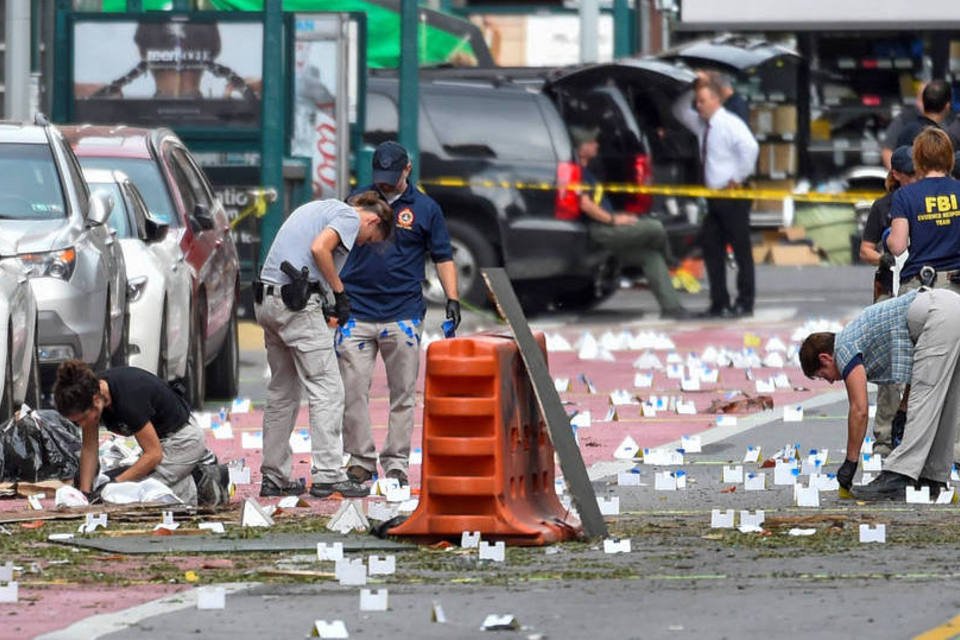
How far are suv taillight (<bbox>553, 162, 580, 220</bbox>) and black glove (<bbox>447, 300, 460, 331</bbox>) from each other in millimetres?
11486

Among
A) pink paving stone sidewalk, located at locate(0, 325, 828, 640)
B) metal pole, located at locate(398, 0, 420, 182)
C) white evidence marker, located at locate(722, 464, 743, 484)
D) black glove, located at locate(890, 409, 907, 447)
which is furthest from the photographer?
metal pole, located at locate(398, 0, 420, 182)

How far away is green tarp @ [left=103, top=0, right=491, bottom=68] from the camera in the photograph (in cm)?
3331

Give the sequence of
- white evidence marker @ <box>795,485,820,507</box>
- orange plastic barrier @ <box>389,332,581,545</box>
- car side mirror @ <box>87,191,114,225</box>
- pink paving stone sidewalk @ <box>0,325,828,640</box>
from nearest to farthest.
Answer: pink paving stone sidewalk @ <box>0,325,828,640</box> → orange plastic barrier @ <box>389,332,581,545</box> → white evidence marker @ <box>795,485,820,507</box> → car side mirror @ <box>87,191,114,225</box>

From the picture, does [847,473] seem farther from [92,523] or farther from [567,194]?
[567,194]

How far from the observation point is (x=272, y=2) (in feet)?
77.3

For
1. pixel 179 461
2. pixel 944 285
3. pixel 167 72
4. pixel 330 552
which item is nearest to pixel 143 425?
pixel 179 461

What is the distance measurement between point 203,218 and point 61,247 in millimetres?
2190

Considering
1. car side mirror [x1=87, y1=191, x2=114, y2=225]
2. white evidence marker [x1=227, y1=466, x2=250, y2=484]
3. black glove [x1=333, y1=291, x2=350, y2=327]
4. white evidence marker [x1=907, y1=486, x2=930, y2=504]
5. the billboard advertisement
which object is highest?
the billboard advertisement

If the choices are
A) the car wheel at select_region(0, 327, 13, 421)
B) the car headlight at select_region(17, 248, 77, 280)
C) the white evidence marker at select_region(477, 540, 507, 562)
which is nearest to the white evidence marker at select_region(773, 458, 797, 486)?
the white evidence marker at select_region(477, 540, 507, 562)

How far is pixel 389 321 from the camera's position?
→ 1354 cm

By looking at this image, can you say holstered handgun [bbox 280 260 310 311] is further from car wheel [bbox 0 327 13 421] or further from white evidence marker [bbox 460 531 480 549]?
white evidence marker [bbox 460 531 480 549]

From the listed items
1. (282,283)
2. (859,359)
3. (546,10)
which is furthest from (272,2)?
(546,10)

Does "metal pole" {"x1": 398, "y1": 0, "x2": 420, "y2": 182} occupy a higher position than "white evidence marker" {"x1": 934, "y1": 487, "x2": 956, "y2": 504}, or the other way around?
"metal pole" {"x1": 398, "y1": 0, "x2": 420, "y2": 182}

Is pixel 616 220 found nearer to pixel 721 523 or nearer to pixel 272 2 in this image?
pixel 272 2
